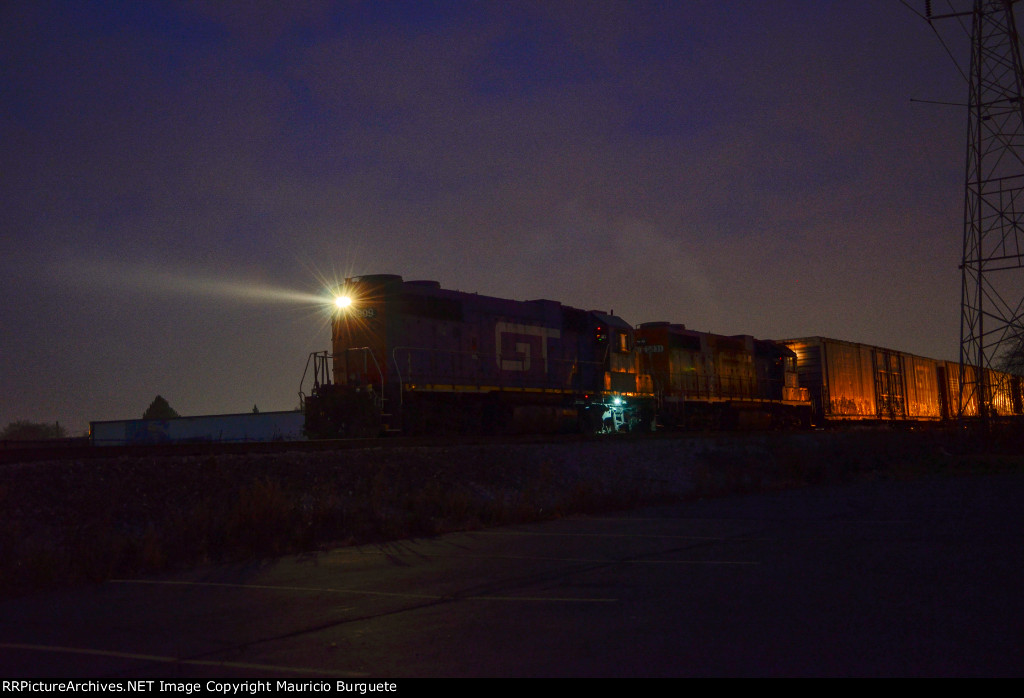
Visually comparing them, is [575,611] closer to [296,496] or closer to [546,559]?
[546,559]

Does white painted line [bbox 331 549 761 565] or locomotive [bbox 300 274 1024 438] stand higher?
locomotive [bbox 300 274 1024 438]

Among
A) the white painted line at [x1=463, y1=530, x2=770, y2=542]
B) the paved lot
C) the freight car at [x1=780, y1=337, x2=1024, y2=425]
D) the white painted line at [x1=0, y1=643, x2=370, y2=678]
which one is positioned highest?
the freight car at [x1=780, y1=337, x2=1024, y2=425]

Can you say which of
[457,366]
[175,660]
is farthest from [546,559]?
[457,366]

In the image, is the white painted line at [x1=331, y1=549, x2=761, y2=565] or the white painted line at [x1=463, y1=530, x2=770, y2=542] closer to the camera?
the white painted line at [x1=331, y1=549, x2=761, y2=565]

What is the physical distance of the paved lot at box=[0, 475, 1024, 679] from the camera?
5.18 m

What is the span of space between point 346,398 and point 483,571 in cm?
1095

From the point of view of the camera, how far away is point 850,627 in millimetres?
5824

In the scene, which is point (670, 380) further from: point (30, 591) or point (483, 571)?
point (30, 591)

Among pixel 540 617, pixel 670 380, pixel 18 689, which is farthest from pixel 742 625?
pixel 670 380

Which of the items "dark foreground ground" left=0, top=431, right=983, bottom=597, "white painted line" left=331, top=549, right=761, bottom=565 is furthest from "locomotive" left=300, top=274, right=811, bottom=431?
"white painted line" left=331, top=549, right=761, bottom=565

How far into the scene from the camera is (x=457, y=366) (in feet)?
73.2

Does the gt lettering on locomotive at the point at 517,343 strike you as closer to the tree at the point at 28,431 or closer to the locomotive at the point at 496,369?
the locomotive at the point at 496,369

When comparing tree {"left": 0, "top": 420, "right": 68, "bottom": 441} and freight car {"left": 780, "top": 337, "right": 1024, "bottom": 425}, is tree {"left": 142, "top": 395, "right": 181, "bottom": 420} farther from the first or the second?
freight car {"left": 780, "top": 337, "right": 1024, "bottom": 425}

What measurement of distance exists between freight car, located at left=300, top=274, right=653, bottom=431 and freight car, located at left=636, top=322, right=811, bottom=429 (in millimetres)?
2797
